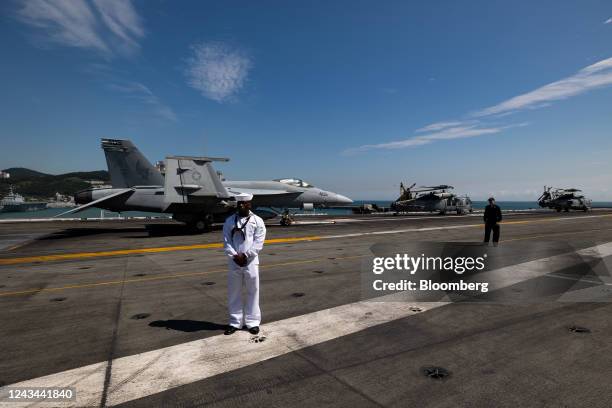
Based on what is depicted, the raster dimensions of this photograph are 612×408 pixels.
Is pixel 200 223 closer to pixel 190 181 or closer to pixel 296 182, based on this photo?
pixel 190 181

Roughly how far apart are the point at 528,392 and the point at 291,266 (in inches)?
280

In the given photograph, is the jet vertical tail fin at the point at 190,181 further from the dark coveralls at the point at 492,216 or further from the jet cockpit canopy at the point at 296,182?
the dark coveralls at the point at 492,216

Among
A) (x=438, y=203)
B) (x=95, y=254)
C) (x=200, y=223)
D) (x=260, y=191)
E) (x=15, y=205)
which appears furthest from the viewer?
(x=15, y=205)

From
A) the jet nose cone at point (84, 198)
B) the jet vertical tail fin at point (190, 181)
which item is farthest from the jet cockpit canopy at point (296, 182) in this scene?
the jet nose cone at point (84, 198)

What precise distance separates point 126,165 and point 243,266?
20.2 m

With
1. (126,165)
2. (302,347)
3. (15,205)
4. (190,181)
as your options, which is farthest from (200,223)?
(15,205)

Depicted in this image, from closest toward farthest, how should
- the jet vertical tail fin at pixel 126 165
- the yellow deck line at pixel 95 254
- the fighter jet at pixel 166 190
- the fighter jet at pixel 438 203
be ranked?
the yellow deck line at pixel 95 254 < the fighter jet at pixel 166 190 < the jet vertical tail fin at pixel 126 165 < the fighter jet at pixel 438 203

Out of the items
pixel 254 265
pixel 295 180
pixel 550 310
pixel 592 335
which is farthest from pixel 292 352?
pixel 295 180

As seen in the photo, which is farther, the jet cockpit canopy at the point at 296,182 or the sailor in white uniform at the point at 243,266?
the jet cockpit canopy at the point at 296,182

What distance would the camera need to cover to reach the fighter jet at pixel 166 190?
19.0m

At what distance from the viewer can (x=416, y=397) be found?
3105 mm

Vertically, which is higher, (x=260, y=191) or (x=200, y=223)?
(x=260, y=191)

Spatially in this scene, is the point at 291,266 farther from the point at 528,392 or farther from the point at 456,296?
the point at 528,392

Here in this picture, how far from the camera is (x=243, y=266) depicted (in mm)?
4891
